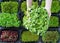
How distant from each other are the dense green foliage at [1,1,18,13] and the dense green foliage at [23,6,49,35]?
29 cm

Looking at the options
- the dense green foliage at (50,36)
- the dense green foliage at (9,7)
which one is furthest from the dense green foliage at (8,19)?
the dense green foliage at (50,36)

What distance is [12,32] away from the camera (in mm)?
1173

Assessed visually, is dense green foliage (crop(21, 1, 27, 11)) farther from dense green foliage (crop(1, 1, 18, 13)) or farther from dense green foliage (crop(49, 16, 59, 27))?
dense green foliage (crop(49, 16, 59, 27))

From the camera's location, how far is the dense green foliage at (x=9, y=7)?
1110 mm

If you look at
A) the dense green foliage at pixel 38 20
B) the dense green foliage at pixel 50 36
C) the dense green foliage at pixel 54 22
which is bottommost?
the dense green foliage at pixel 50 36

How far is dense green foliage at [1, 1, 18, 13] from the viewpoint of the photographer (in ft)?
3.64

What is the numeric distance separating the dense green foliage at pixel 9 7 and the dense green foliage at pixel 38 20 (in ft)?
0.95

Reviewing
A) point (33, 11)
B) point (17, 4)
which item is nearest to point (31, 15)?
point (33, 11)

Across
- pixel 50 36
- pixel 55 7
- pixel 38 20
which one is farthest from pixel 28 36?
pixel 38 20

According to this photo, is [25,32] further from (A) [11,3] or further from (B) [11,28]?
(A) [11,3]

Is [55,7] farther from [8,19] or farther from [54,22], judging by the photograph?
[8,19]

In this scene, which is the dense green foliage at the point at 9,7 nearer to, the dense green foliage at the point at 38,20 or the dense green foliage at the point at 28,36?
the dense green foliage at the point at 28,36

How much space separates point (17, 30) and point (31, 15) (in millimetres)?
372

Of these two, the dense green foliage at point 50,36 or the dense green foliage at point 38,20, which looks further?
the dense green foliage at point 50,36
